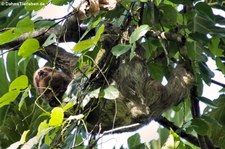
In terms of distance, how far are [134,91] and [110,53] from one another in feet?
2.33

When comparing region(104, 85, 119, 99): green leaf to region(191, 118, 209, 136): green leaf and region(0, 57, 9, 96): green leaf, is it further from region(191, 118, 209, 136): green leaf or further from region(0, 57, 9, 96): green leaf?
region(0, 57, 9, 96): green leaf

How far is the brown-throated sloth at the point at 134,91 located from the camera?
3598mm

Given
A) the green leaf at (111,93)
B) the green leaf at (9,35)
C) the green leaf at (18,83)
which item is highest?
the green leaf at (9,35)

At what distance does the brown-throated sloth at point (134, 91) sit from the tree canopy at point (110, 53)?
1 centimetres

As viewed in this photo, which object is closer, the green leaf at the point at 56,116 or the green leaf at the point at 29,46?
the green leaf at the point at 56,116

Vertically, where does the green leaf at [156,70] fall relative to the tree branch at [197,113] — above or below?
above

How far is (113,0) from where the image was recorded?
3074 millimetres

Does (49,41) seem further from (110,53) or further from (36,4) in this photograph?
(110,53)

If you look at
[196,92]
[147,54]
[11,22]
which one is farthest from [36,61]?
[196,92]

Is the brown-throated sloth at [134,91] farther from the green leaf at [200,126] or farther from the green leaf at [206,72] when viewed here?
the green leaf at [200,126]

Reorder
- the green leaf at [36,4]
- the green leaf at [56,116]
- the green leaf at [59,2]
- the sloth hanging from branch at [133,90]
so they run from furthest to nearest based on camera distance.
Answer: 1. the sloth hanging from branch at [133,90]
2. the green leaf at [59,2]
3. the green leaf at [36,4]
4. the green leaf at [56,116]

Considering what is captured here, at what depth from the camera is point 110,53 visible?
10.2ft

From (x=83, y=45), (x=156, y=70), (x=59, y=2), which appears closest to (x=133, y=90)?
(x=156, y=70)

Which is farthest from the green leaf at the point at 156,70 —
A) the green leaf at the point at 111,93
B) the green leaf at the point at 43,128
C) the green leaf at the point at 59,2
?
the green leaf at the point at 43,128
